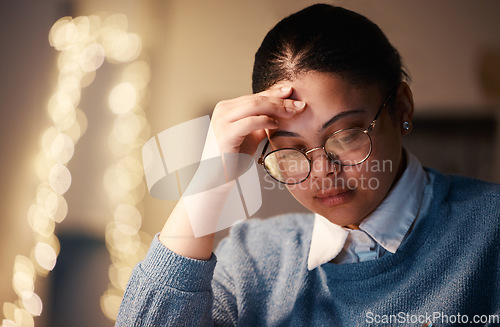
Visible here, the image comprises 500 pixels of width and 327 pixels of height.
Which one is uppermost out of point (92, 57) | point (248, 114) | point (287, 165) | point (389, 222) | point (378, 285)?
point (92, 57)

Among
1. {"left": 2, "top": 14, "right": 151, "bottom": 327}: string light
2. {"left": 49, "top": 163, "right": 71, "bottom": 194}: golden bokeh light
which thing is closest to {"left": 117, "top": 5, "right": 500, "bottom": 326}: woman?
{"left": 2, "top": 14, "right": 151, "bottom": 327}: string light

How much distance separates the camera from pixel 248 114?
0.72 meters

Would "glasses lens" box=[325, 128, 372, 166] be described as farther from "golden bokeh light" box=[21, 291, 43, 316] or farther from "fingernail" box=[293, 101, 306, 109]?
"golden bokeh light" box=[21, 291, 43, 316]

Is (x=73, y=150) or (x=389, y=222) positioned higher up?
(x=73, y=150)

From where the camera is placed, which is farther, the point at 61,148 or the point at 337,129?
the point at 61,148

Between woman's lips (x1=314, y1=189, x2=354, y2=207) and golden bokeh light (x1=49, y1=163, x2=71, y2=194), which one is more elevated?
golden bokeh light (x1=49, y1=163, x2=71, y2=194)

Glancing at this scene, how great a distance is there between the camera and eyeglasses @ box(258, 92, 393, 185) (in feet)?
2.31

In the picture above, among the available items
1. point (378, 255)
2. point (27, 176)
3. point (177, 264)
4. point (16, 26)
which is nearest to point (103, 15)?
point (16, 26)

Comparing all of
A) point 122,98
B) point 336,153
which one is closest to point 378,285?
point 336,153

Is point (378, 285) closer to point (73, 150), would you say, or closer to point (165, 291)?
point (165, 291)

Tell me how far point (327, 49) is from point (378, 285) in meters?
0.43

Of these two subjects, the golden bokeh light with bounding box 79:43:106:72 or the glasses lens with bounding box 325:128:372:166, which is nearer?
the glasses lens with bounding box 325:128:372:166

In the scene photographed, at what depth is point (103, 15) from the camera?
0.81 metres

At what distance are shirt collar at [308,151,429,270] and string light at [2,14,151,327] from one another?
347mm
